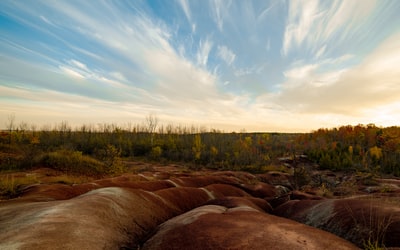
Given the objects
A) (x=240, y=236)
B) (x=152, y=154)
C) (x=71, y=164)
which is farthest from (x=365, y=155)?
(x=240, y=236)

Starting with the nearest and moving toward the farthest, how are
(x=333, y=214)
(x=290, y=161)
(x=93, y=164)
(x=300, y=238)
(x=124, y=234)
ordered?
(x=300, y=238)
(x=124, y=234)
(x=333, y=214)
(x=93, y=164)
(x=290, y=161)

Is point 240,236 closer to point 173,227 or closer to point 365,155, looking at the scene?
point 173,227

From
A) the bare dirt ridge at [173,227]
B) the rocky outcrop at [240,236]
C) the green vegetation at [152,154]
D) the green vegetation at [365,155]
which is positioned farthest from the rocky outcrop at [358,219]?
the green vegetation at [365,155]

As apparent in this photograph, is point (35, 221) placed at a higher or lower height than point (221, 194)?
higher

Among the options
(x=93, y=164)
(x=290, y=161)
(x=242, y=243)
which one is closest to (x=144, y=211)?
(x=242, y=243)

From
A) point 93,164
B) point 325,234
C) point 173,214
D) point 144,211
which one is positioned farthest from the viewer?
point 93,164

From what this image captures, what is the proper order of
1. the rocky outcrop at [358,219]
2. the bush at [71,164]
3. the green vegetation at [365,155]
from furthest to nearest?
the green vegetation at [365,155] < the bush at [71,164] < the rocky outcrop at [358,219]

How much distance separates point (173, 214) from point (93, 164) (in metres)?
13.0

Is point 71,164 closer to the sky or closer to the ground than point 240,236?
closer to the ground

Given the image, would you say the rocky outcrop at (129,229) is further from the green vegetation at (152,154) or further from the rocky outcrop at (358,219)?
the green vegetation at (152,154)

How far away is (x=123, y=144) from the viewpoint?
36.8 metres

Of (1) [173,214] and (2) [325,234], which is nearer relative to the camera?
(2) [325,234]

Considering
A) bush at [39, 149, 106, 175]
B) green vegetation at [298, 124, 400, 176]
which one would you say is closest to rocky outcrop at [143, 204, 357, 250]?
bush at [39, 149, 106, 175]

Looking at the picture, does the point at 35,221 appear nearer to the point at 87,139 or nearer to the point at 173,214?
the point at 173,214
